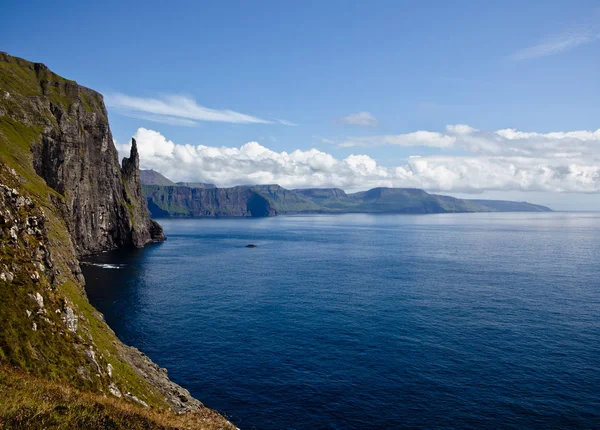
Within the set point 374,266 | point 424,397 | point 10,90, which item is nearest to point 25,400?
point 424,397

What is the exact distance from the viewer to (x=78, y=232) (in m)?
159

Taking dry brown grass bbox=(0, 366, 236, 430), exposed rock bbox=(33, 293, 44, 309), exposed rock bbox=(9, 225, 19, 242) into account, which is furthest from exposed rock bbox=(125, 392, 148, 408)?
exposed rock bbox=(9, 225, 19, 242)

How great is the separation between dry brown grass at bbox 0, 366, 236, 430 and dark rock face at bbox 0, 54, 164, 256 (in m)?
102

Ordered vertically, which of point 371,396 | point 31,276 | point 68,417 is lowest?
point 371,396

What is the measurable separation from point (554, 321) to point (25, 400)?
87.4 m

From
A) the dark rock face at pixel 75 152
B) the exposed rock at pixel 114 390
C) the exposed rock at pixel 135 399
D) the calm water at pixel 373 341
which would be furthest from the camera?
the dark rock face at pixel 75 152

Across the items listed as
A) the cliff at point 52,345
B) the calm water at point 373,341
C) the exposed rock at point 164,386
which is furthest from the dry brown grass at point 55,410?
the calm water at point 373,341

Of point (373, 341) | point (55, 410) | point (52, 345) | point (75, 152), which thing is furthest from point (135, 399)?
point (75, 152)

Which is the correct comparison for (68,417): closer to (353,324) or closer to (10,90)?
(353,324)

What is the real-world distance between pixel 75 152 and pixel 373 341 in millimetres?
142362

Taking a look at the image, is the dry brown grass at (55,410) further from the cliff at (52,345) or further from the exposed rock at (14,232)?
the exposed rock at (14,232)

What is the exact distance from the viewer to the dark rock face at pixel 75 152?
136875 millimetres

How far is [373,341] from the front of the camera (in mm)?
69938

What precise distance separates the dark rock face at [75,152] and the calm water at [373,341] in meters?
35.1
